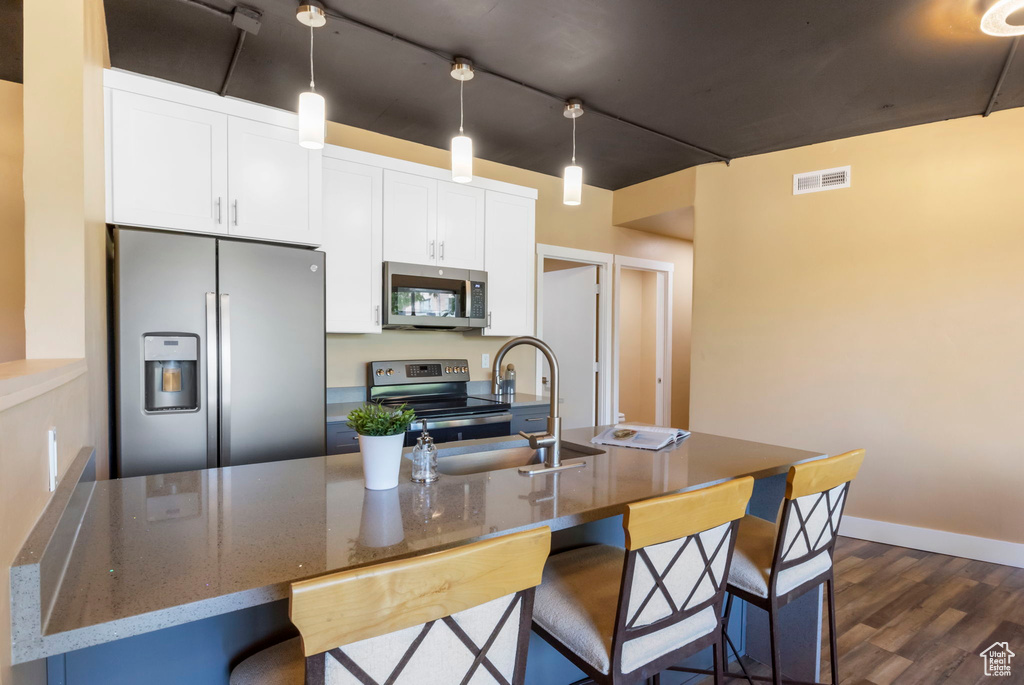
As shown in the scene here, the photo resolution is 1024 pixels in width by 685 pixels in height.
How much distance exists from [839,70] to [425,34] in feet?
6.79

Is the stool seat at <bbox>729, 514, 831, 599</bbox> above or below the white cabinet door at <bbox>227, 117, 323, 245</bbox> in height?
below

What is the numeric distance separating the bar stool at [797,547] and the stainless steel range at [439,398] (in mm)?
1732

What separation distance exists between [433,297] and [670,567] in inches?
98.1

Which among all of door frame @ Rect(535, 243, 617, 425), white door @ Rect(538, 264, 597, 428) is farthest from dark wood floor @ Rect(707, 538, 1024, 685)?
white door @ Rect(538, 264, 597, 428)

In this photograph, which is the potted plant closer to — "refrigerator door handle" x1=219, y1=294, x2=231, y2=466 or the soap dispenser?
the soap dispenser

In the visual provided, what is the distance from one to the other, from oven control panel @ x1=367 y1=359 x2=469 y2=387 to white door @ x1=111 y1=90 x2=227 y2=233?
1297mm

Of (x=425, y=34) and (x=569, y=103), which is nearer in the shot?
(x=425, y=34)

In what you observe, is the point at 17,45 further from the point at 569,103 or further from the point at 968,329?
the point at 968,329

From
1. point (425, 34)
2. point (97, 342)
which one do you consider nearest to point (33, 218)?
point (97, 342)

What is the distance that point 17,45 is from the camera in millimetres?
2303

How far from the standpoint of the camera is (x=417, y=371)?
3576 millimetres

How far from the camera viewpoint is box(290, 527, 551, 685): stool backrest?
710mm

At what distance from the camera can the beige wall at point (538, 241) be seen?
3400mm

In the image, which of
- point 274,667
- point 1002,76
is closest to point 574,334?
point 1002,76
